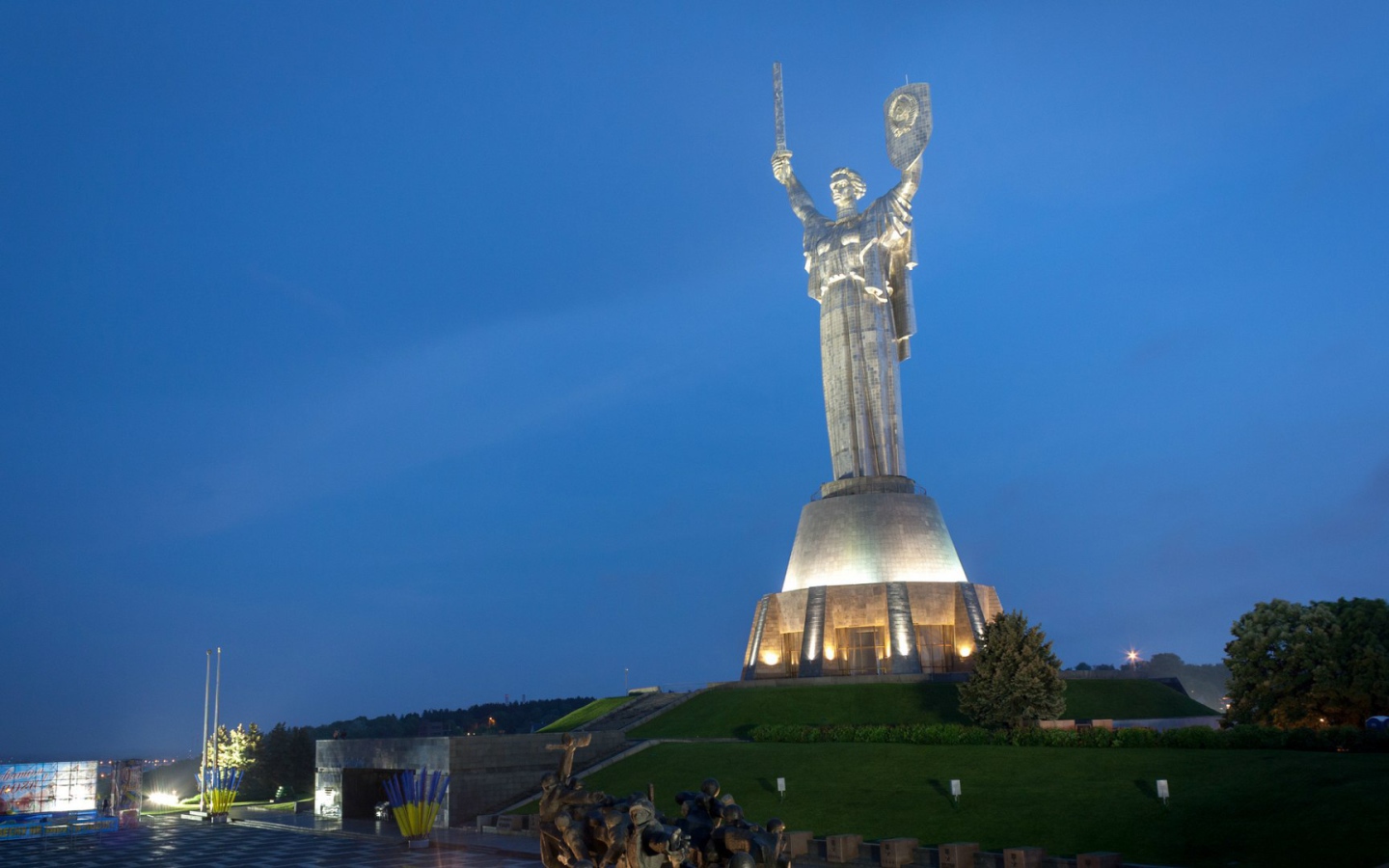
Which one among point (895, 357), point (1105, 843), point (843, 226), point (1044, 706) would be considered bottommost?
point (1105, 843)

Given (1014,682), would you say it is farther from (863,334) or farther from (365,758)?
(863,334)

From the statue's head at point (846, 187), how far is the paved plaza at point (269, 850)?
3212cm

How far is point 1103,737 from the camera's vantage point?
2422 cm

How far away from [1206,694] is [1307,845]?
112 ft

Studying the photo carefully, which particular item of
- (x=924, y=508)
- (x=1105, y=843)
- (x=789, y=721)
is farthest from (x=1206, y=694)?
(x=1105, y=843)

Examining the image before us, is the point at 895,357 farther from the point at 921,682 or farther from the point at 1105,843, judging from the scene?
the point at 1105,843

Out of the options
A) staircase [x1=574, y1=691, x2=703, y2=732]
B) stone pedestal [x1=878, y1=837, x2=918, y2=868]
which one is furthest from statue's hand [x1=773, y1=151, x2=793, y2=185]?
stone pedestal [x1=878, y1=837, x2=918, y2=868]

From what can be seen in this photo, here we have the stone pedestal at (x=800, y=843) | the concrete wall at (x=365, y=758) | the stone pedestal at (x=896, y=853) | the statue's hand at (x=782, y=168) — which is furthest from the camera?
the statue's hand at (x=782, y=168)

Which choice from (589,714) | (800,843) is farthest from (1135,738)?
(589,714)

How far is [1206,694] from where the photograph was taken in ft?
156

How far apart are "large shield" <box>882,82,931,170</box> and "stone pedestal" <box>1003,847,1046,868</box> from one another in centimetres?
3430

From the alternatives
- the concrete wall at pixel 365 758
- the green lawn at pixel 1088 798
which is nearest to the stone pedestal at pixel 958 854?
the green lawn at pixel 1088 798

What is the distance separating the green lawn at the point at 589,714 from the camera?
136 ft

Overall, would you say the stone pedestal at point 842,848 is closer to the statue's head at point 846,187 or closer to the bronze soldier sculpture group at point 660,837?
the bronze soldier sculpture group at point 660,837
